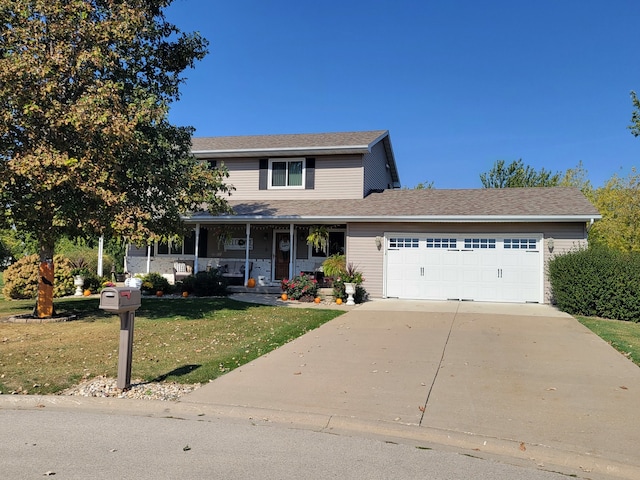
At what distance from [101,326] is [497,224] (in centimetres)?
1201

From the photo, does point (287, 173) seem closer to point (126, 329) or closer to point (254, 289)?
point (254, 289)

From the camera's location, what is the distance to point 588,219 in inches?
568

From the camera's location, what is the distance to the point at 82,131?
980 cm

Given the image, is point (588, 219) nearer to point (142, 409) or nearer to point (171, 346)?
point (171, 346)

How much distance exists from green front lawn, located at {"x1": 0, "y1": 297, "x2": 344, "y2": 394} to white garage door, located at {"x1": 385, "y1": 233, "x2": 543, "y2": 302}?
405 centimetres

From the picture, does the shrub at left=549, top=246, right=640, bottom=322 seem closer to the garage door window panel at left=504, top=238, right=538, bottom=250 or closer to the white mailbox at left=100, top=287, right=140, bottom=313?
the garage door window panel at left=504, top=238, right=538, bottom=250

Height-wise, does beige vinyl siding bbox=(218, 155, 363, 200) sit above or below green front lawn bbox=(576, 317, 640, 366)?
above

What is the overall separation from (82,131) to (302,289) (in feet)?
27.7

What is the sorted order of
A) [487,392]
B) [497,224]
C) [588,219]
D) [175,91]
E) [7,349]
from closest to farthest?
1. [487,392]
2. [7,349]
3. [175,91]
4. [588,219]
5. [497,224]

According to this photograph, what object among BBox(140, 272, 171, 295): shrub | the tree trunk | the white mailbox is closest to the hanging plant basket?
BBox(140, 272, 171, 295): shrub

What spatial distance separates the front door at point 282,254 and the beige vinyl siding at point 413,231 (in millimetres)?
3334

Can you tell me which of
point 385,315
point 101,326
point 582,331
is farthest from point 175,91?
point 582,331

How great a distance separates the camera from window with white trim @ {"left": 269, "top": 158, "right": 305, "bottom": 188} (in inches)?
757

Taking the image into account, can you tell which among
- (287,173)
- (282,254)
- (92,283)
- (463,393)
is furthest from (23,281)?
(463,393)
